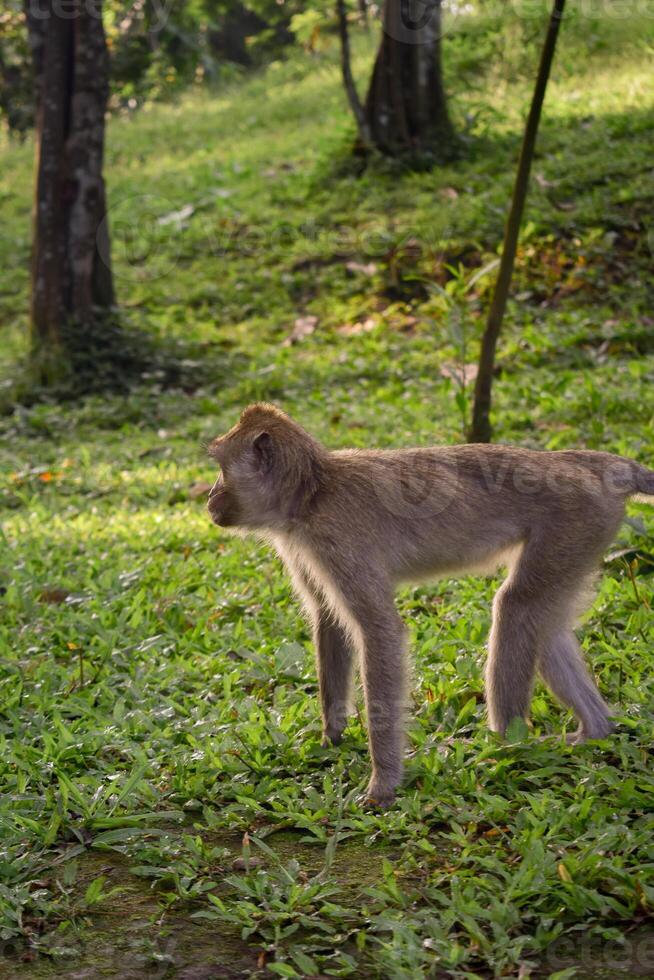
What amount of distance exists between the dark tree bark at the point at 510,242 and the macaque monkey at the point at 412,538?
2517 mm

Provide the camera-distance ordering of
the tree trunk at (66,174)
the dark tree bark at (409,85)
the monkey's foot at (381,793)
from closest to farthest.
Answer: the monkey's foot at (381,793) < the tree trunk at (66,174) < the dark tree bark at (409,85)

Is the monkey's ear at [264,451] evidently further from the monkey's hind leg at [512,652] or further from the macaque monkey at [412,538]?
the monkey's hind leg at [512,652]

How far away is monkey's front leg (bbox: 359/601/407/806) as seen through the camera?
12.7 ft

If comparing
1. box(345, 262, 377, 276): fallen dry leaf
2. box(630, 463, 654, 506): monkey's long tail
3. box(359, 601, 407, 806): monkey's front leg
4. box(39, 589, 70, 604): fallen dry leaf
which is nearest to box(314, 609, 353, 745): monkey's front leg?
box(359, 601, 407, 806): monkey's front leg

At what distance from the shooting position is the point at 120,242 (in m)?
13.8

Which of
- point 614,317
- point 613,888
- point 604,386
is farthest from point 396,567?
point 614,317

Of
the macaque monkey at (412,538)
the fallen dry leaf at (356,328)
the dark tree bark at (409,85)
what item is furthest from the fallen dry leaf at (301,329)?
the macaque monkey at (412,538)

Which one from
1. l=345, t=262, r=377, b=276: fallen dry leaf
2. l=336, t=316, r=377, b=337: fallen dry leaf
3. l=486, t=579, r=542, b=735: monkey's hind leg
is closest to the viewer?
l=486, t=579, r=542, b=735: monkey's hind leg

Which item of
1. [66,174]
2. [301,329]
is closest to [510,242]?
[301,329]

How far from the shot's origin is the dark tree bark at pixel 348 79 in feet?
41.3

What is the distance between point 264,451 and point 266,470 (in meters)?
0.07

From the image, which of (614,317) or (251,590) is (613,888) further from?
(614,317)

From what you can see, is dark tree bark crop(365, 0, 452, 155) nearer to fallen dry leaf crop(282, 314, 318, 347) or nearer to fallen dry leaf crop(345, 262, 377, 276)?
fallen dry leaf crop(345, 262, 377, 276)

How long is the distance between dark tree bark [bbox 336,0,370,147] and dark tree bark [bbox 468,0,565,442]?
669 centimetres
